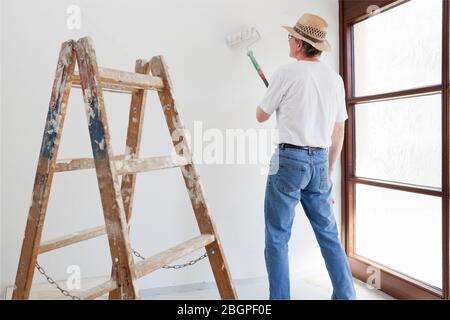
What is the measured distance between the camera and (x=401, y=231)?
6.57ft

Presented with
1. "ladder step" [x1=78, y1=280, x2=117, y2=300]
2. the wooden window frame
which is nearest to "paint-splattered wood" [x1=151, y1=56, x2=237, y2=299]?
"ladder step" [x1=78, y1=280, x2=117, y2=300]

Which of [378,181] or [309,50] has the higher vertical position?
[309,50]

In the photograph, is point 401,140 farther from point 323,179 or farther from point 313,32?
point 313,32

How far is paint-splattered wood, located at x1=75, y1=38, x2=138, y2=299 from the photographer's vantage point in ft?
3.00

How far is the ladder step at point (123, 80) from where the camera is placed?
1.04 metres

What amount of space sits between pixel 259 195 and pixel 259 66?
29.7 inches

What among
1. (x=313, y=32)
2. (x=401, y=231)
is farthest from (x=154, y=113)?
(x=401, y=231)

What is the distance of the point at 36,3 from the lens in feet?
5.71

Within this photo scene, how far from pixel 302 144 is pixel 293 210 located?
12.2 inches

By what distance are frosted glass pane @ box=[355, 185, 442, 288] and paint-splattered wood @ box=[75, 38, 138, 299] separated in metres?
1.53

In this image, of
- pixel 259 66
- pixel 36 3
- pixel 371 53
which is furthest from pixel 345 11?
pixel 36 3

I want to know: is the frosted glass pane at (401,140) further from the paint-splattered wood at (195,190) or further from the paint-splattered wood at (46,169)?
the paint-splattered wood at (46,169)

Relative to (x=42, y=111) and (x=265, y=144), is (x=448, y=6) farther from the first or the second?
(x=42, y=111)

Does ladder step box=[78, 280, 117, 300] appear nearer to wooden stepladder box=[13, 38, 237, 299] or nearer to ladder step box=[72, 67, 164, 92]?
wooden stepladder box=[13, 38, 237, 299]
